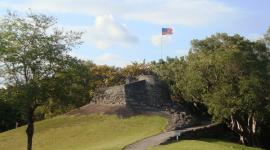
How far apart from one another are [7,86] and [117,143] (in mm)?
10085

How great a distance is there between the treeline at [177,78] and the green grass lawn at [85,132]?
1.99 meters

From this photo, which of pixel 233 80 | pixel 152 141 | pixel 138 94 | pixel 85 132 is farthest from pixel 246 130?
pixel 85 132

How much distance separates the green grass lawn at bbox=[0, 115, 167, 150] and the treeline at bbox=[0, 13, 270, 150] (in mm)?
1989

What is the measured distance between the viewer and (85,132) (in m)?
42.3

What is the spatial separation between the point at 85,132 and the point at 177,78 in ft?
36.7

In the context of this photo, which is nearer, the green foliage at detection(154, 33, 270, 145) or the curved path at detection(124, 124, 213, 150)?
the curved path at detection(124, 124, 213, 150)

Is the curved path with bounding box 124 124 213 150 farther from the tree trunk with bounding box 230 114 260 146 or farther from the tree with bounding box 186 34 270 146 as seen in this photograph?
the tree trunk with bounding box 230 114 260 146

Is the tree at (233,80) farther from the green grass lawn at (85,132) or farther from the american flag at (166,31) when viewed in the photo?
the american flag at (166,31)

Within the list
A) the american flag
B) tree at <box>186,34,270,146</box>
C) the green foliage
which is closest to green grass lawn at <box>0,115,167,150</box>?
the green foliage

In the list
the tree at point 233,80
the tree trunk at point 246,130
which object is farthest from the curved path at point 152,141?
the tree trunk at point 246,130

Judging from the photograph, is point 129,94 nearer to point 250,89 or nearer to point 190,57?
point 190,57

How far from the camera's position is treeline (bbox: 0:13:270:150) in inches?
1126

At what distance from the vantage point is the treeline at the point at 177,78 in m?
28.6

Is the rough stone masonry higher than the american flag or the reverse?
the reverse
